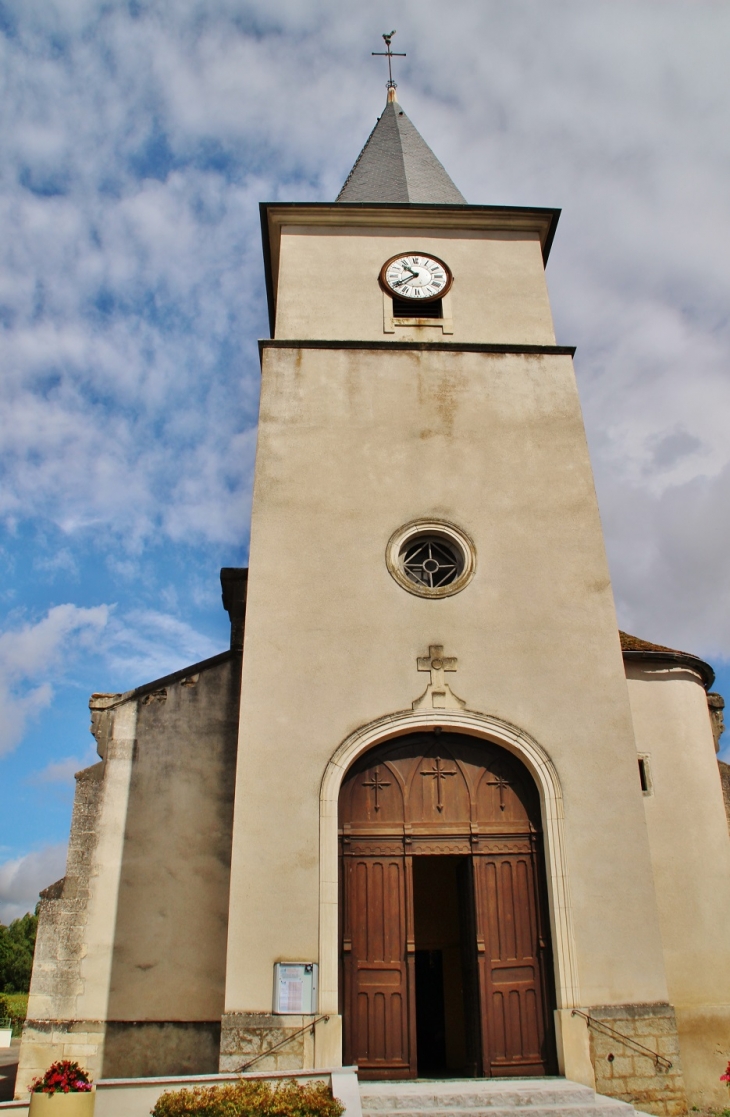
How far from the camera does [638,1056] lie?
8711 millimetres

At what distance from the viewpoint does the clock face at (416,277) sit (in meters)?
13.8

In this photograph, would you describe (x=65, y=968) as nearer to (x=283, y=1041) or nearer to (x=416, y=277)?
(x=283, y=1041)

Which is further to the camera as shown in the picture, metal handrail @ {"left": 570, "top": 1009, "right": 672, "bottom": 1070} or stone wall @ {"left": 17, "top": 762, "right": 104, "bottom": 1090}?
stone wall @ {"left": 17, "top": 762, "right": 104, "bottom": 1090}

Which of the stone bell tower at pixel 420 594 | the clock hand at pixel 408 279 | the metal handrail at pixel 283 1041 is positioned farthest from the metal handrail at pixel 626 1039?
the clock hand at pixel 408 279

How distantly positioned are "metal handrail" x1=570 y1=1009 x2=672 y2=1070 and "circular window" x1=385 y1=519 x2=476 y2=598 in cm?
506

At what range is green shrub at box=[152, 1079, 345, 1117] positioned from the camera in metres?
6.80

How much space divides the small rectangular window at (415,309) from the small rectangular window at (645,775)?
7512 millimetres

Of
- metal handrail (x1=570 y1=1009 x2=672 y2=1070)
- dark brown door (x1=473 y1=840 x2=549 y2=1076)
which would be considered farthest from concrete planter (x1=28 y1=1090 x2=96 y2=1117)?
metal handrail (x1=570 y1=1009 x2=672 y2=1070)

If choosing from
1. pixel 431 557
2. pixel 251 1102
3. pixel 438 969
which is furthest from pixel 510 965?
pixel 438 969

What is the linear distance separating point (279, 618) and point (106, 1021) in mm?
5404

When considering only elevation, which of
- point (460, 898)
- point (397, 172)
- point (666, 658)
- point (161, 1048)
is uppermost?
point (397, 172)

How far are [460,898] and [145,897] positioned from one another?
4111mm

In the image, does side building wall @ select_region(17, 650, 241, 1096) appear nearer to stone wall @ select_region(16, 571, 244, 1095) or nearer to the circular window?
stone wall @ select_region(16, 571, 244, 1095)

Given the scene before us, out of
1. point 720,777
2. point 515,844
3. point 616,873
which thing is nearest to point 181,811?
point 515,844
